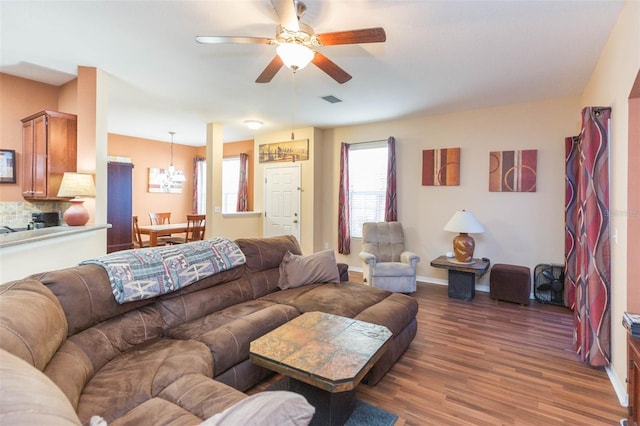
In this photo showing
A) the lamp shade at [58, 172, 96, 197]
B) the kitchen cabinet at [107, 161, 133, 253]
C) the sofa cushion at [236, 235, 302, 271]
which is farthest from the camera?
the kitchen cabinet at [107, 161, 133, 253]

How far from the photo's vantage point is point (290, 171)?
6410 mm

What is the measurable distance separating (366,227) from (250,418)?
4.46m

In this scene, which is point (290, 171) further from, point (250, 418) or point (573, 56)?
point (250, 418)

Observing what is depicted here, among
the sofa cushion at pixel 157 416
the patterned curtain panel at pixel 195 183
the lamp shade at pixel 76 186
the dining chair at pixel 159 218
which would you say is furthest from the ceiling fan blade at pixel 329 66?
the patterned curtain panel at pixel 195 183

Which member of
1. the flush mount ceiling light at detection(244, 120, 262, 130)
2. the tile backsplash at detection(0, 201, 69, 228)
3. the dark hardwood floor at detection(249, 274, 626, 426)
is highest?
the flush mount ceiling light at detection(244, 120, 262, 130)

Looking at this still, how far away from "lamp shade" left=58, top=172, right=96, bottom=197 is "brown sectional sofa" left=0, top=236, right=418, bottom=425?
167 centimetres

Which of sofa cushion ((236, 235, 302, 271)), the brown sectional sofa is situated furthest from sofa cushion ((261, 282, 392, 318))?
sofa cushion ((236, 235, 302, 271))

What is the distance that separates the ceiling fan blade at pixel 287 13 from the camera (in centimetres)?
198

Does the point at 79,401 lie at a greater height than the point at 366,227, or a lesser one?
lesser

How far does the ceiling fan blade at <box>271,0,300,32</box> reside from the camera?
1.98 m

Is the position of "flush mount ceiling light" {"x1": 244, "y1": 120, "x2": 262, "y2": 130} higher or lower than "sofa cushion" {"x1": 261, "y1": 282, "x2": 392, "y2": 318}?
higher

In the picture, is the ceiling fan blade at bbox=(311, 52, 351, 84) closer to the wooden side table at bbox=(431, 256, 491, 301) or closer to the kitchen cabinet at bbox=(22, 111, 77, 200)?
the wooden side table at bbox=(431, 256, 491, 301)

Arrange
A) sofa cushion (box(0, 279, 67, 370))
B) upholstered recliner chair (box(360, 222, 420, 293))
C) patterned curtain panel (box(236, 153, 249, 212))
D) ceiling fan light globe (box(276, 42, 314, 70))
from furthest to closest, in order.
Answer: patterned curtain panel (box(236, 153, 249, 212)), upholstered recliner chair (box(360, 222, 420, 293)), ceiling fan light globe (box(276, 42, 314, 70)), sofa cushion (box(0, 279, 67, 370))

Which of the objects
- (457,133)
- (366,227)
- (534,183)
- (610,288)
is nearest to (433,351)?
(610,288)
